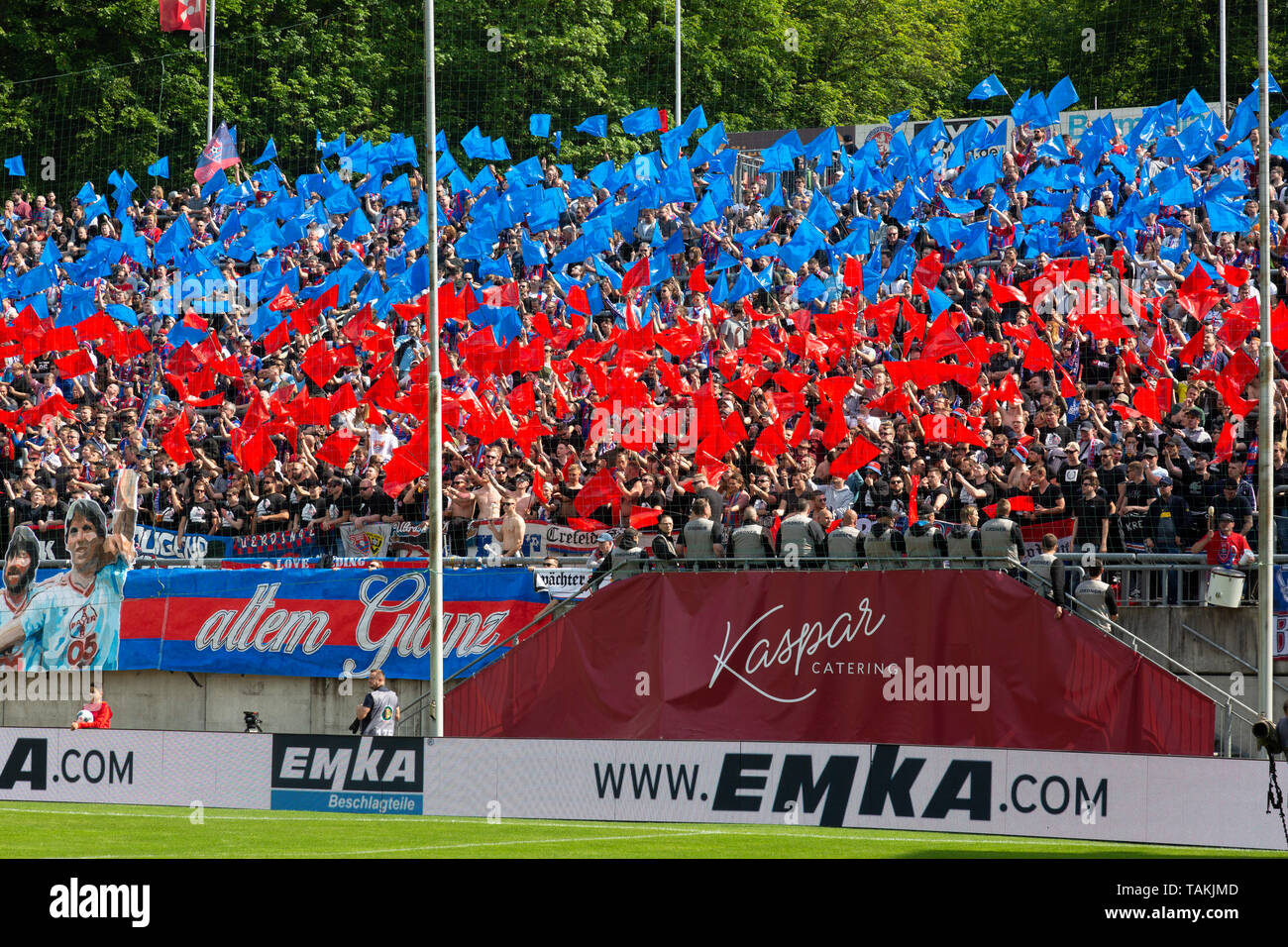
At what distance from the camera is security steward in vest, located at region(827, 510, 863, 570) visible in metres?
22.0

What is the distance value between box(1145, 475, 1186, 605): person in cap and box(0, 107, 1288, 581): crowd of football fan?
3 centimetres

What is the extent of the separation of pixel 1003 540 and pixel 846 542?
178 centimetres

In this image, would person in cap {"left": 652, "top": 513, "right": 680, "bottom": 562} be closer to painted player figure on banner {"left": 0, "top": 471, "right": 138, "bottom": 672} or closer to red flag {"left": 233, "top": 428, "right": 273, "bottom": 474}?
red flag {"left": 233, "top": 428, "right": 273, "bottom": 474}

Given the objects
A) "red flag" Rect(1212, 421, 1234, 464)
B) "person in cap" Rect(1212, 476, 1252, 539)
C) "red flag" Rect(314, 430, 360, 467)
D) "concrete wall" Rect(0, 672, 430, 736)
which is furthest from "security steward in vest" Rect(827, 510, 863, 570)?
"red flag" Rect(314, 430, 360, 467)

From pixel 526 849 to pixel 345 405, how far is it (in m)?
12.4

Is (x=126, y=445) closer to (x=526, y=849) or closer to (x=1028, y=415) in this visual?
(x=1028, y=415)

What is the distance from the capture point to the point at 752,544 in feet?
73.9

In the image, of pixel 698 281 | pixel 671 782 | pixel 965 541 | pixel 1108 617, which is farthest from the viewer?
pixel 698 281

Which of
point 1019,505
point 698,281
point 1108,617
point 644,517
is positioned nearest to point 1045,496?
point 1019,505

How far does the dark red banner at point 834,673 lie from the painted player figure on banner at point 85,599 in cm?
582

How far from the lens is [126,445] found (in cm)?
2902

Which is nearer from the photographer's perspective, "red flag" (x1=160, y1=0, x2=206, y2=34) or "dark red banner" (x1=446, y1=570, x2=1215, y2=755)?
"dark red banner" (x1=446, y1=570, x2=1215, y2=755)

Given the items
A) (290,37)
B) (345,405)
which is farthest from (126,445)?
(290,37)

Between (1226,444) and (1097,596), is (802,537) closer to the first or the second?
(1097,596)
